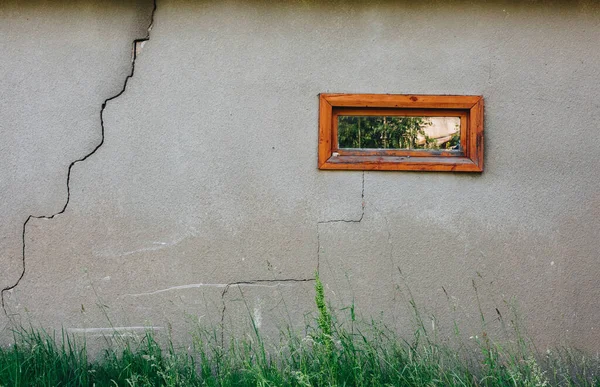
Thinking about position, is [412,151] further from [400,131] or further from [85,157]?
[85,157]

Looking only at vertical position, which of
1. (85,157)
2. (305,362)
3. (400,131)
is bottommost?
(305,362)

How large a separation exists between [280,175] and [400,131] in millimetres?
841

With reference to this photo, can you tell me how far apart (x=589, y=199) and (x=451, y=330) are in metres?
1.22

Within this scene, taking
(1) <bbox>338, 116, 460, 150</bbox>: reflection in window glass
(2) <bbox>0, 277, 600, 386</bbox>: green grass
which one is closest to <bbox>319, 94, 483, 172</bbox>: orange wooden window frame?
(1) <bbox>338, 116, 460, 150</bbox>: reflection in window glass

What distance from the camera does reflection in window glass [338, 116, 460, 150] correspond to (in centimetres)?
409

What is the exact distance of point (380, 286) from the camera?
401 centimetres

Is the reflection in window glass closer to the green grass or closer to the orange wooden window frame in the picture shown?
the orange wooden window frame

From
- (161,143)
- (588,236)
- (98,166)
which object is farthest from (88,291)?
(588,236)

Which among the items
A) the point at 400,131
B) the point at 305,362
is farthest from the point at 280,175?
the point at 305,362

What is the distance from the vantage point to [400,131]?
409cm

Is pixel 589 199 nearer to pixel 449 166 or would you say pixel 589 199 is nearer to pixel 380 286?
pixel 449 166

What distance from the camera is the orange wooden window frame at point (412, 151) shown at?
13.1 ft

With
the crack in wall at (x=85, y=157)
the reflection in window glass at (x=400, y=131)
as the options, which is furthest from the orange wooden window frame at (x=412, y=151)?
the crack in wall at (x=85, y=157)

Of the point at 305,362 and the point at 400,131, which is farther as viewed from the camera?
the point at 400,131
